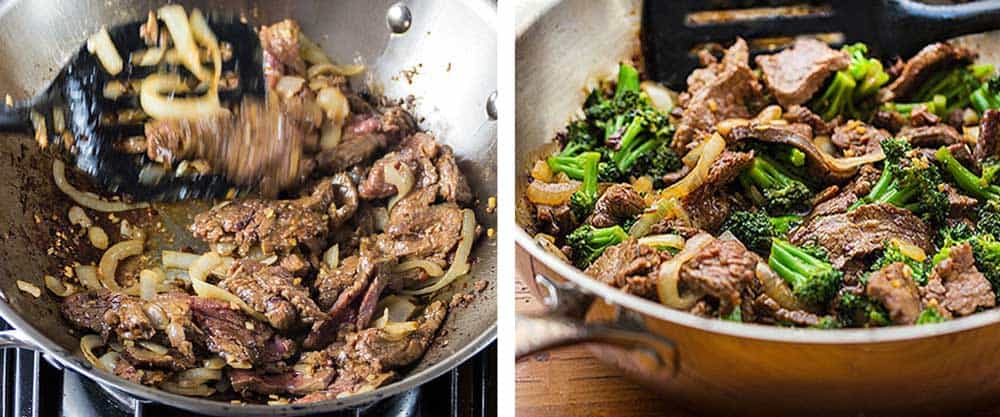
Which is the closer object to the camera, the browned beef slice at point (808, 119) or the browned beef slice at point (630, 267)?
the browned beef slice at point (630, 267)

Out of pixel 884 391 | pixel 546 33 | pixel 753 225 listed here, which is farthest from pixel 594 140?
pixel 884 391

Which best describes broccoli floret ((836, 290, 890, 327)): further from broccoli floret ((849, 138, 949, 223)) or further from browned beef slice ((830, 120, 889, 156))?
browned beef slice ((830, 120, 889, 156))

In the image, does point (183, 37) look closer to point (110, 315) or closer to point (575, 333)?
point (110, 315)

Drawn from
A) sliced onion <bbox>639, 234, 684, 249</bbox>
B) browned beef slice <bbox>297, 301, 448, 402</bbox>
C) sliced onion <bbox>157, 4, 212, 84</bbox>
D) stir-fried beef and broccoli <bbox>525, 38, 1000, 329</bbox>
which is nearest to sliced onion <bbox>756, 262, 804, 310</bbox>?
stir-fried beef and broccoli <bbox>525, 38, 1000, 329</bbox>

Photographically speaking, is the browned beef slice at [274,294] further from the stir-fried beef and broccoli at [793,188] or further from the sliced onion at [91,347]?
the stir-fried beef and broccoli at [793,188]

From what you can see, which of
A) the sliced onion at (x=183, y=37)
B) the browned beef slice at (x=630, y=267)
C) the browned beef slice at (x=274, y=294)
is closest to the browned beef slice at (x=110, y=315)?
the browned beef slice at (x=274, y=294)
